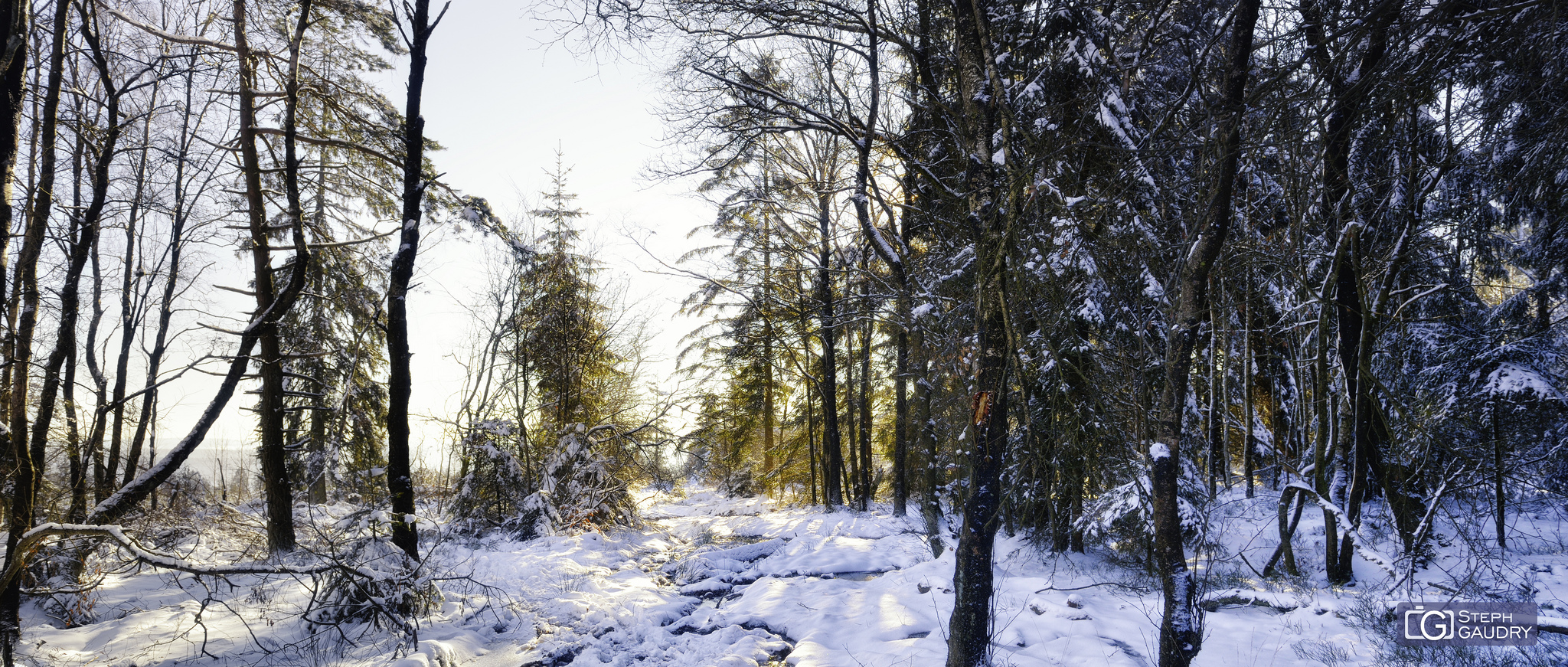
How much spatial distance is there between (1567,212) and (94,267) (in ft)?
69.4

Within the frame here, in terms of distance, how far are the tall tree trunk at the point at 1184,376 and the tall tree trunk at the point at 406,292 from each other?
23.1ft

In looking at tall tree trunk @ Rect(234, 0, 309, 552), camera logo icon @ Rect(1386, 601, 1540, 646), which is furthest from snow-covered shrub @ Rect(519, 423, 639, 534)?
camera logo icon @ Rect(1386, 601, 1540, 646)

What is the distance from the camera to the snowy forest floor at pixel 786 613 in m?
5.02

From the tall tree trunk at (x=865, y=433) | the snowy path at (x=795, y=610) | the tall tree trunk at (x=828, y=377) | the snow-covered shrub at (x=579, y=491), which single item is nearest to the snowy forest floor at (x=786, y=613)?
the snowy path at (x=795, y=610)

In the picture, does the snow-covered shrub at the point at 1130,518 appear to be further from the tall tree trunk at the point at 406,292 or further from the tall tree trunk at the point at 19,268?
the tall tree trunk at the point at 19,268

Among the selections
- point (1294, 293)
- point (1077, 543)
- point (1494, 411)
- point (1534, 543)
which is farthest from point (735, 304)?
point (1534, 543)

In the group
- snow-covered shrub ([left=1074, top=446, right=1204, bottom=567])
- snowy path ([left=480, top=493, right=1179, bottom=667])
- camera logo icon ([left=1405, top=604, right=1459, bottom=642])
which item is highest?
snow-covered shrub ([left=1074, top=446, right=1204, bottom=567])

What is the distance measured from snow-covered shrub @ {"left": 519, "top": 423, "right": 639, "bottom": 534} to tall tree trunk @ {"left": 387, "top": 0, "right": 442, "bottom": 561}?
4.71m

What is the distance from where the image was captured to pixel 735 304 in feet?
56.2

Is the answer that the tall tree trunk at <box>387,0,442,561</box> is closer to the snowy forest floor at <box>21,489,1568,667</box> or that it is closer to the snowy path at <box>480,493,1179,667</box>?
the snowy forest floor at <box>21,489,1568,667</box>

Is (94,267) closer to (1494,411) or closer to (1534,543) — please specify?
(1494,411)

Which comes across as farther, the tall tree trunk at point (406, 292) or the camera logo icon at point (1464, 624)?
the tall tree trunk at point (406, 292)

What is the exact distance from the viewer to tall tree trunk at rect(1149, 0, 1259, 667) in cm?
327

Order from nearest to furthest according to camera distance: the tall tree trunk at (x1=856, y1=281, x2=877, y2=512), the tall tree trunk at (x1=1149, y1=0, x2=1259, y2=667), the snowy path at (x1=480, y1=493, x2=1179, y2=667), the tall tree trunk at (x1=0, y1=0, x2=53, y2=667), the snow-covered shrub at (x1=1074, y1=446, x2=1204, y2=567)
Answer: the tall tree trunk at (x1=1149, y1=0, x2=1259, y2=667)
the tall tree trunk at (x1=0, y1=0, x2=53, y2=667)
the snowy path at (x1=480, y1=493, x2=1179, y2=667)
the snow-covered shrub at (x1=1074, y1=446, x2=1204, y2=567)
the tall tree trunk at (x1=856, y1=281, x2=877, y2=512)
